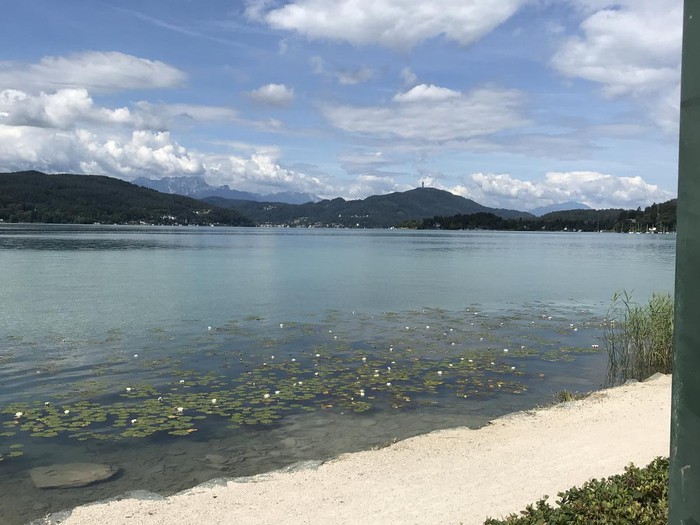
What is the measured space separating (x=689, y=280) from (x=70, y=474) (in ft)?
45.3

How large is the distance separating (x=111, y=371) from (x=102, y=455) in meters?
8.54

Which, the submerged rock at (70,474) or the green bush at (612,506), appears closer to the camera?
the green bush at (612,506)

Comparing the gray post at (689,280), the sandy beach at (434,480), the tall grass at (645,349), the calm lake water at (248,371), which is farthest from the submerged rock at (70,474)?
the tall grass at (645,349)

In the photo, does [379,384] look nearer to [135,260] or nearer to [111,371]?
[111,371]

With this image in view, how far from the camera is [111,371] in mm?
22250

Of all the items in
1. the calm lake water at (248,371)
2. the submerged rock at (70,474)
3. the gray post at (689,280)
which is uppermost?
the gray post at (689,280)

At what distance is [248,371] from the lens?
2225cm

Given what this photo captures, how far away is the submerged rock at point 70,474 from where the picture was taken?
12828mm

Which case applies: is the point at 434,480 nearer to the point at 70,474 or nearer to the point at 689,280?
the point at 70,474

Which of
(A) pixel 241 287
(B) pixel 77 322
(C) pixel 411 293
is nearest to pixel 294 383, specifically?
(B) pixel 77 322

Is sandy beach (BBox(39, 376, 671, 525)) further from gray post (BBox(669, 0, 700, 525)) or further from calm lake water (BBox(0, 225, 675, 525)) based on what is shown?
gray post (BBox(669, 0, 700, 525))

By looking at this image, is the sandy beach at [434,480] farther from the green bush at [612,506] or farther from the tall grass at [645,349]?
the tall grass at [645,349]

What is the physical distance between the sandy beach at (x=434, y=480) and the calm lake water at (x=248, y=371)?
164 centimetres

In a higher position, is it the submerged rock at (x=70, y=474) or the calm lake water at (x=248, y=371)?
the calm lake water at (x=248, y=371)
